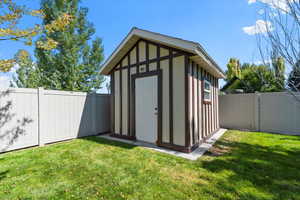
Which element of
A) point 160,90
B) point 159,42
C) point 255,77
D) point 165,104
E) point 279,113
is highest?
point 255,77

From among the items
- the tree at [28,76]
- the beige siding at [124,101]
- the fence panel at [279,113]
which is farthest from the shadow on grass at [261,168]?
the tree at [28,76]

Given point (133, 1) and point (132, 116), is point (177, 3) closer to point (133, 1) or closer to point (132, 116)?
point (133, 1)

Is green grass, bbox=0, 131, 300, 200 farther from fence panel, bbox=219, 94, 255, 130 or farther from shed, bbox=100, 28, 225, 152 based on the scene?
fence panel, bbox=219, 94, 255, 130

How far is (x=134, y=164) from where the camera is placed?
123 inches

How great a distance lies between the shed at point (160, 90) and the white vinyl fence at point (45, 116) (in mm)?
1089

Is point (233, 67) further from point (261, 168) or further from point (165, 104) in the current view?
point (261, 168)

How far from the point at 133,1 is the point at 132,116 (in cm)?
452

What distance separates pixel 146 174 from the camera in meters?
2.69

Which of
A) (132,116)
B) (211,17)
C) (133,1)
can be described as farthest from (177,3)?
(132,116)

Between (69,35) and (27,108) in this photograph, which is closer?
(27,108)

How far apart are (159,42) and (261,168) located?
4.04m

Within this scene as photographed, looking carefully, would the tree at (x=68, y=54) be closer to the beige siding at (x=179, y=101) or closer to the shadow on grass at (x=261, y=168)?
the beige siding at (x=179, y=101)

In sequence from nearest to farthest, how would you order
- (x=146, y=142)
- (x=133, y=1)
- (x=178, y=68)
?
(x=178, y=68)
(x=146, y=142)
(x=133, y=1)

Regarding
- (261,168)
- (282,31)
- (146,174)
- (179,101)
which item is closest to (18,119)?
(146,174)
